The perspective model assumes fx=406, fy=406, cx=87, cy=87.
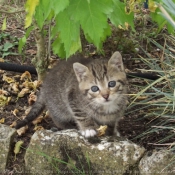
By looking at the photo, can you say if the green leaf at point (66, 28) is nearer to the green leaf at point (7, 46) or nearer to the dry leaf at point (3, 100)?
the dry leaf at point (3, 100)

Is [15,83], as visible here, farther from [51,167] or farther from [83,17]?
[83,17]

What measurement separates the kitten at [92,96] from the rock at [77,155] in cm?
16

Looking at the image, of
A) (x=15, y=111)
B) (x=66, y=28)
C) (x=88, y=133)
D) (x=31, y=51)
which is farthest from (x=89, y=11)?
(x=31, y=51)

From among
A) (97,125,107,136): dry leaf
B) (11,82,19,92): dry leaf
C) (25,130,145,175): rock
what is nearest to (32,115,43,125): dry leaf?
(11,82,19,92): dry leaf

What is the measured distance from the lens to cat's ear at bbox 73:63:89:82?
11.3 feet

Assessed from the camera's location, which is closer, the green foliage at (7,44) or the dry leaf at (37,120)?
the dry leaf at (37,120)

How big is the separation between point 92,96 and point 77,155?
1.78 feet

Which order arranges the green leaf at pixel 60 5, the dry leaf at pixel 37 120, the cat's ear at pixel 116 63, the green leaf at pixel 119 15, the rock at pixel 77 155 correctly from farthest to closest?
the dry leaf at pixel 37 120
the cat's ear at pixel 116 63
the green leaf at pixel 119 15
the rock at pixel 77 155
the green leaf at pixel 60 5

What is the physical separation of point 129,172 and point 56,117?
1.03 meters

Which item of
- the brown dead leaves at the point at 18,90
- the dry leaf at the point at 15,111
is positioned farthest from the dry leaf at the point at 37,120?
the dry leaf at the point at 15,111

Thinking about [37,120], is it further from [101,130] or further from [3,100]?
[101,130]

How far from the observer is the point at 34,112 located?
3.80 metres

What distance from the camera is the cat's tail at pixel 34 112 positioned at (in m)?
3.68

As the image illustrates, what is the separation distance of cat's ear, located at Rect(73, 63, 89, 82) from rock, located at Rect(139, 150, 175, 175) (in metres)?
0.90
